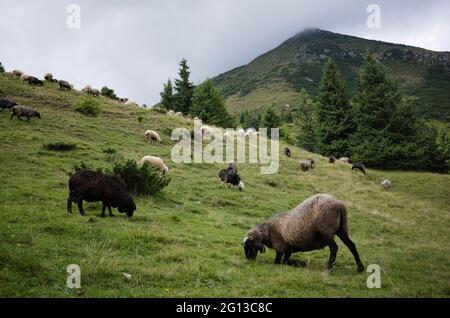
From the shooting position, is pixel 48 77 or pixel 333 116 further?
pixel 333 116

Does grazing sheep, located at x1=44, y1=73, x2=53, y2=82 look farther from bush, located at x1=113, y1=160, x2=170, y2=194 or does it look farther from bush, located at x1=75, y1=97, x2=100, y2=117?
bush, located at x1=113, y1=160, x2=170, y2=194

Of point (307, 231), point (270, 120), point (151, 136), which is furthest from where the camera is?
point (270, 120)

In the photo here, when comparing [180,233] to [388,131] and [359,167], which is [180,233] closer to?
[359,167]

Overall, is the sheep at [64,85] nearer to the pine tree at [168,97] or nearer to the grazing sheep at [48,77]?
the grazing sheep at [48,77]

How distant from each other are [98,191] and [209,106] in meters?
47.5

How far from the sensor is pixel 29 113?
28844 mm

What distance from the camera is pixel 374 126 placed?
51125 millimetres

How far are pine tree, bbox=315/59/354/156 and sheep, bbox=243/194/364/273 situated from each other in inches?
1711

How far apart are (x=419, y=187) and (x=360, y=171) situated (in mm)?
6304

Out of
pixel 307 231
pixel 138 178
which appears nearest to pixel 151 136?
pixel 138 178

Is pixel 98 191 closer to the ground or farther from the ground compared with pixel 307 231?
farther from the ground
